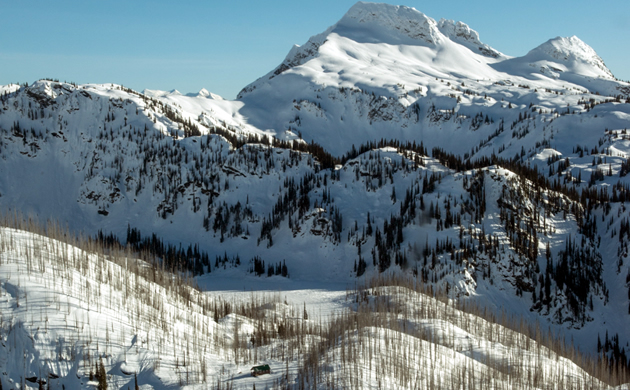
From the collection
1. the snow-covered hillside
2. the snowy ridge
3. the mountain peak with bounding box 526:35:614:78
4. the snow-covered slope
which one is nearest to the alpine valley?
the snow-covered hillside

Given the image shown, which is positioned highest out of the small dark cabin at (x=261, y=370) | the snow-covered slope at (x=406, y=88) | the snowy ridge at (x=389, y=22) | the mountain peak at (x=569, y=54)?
the snowy ridge at (x=389, y=22)

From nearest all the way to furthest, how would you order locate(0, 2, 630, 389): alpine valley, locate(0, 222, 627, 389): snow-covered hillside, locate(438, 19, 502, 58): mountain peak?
locate(0, 222, 627, 389): snow-covered hillside, locate(0, 2, 630, 389): alpine valley, locate(438, 19, 502, 58): mountain peak

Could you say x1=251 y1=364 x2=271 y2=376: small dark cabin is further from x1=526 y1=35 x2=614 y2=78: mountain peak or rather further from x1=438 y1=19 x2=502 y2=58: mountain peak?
x1=438 y1=19 x2=502 y2=58: mountain peak

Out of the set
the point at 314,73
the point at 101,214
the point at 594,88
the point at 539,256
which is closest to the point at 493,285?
the point at 539,256

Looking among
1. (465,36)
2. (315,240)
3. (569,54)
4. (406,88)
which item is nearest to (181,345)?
(315,240)

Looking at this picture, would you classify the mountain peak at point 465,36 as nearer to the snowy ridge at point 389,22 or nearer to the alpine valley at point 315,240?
the snowy ridge at point 389,22

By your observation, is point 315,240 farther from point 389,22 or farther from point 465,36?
point 465,36

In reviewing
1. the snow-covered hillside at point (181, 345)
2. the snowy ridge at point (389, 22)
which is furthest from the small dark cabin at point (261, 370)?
the snowy ridge at point (389, 22)

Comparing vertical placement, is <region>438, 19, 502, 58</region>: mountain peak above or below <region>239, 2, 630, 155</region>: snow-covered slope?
above
